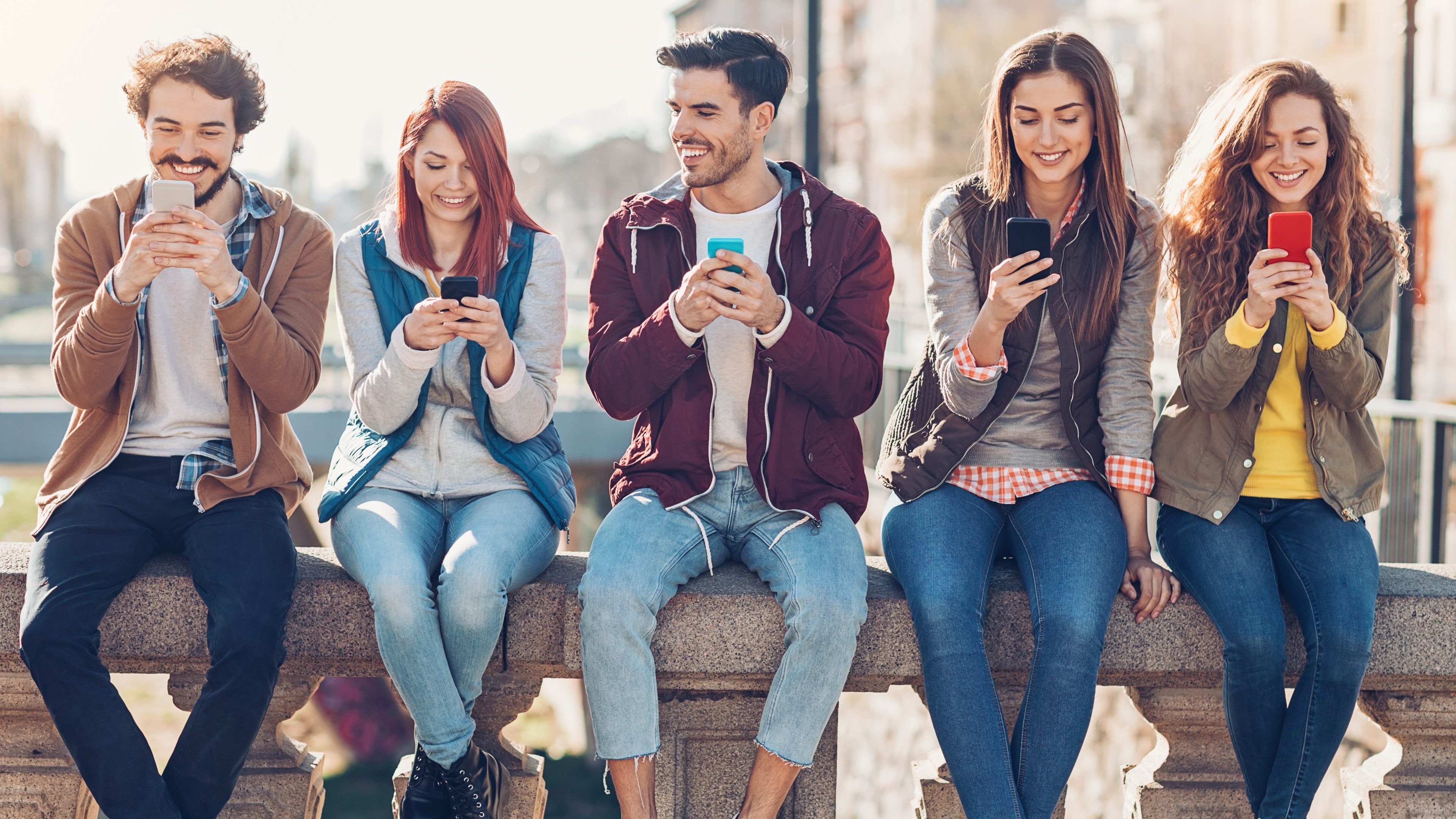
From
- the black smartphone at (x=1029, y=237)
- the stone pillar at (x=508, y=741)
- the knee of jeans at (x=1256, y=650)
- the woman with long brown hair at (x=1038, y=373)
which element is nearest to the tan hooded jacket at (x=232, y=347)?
the stone pillar at (x=508, y=741)

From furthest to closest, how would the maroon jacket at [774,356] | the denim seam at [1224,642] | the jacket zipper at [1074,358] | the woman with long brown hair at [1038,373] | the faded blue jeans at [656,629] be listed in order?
the jacket zipper at [1074,358], the maroon jacket at [774,356], the woman with long brown hair at [1038,373], the denim seam at [1224,642], the faded blue jeans at [656,629]

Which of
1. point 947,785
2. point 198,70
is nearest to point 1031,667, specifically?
point 947,785

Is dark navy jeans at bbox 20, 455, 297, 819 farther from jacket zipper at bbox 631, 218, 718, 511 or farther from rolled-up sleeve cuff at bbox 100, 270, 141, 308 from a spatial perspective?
jacket zipper at bbox 631, 218, 718, 511

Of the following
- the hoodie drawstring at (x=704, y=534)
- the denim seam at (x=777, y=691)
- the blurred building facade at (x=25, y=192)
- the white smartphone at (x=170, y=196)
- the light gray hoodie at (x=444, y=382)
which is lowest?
the denim seam at (x=777, y=691)

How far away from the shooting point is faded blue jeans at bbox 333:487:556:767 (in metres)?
2.74

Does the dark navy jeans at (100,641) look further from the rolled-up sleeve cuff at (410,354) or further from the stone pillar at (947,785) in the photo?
the stone pillar at (947,785)

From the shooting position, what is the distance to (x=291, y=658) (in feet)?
9.53

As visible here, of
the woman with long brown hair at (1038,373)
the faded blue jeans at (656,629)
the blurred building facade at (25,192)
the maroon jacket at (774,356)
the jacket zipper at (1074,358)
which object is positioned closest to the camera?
the faded blue jeans at (656,629)

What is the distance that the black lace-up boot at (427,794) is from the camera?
2.78m

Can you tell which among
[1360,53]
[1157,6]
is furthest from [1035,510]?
[1157,6]

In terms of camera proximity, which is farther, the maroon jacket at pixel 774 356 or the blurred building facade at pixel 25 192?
the blurred building facade at pixel 25 192

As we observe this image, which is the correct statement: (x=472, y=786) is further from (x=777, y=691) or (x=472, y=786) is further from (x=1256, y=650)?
(x=1256, y=650)

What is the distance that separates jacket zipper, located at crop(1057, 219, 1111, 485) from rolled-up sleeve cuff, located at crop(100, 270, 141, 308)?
88.1 inches

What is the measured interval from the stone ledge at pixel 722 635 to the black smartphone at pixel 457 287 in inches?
27.3
